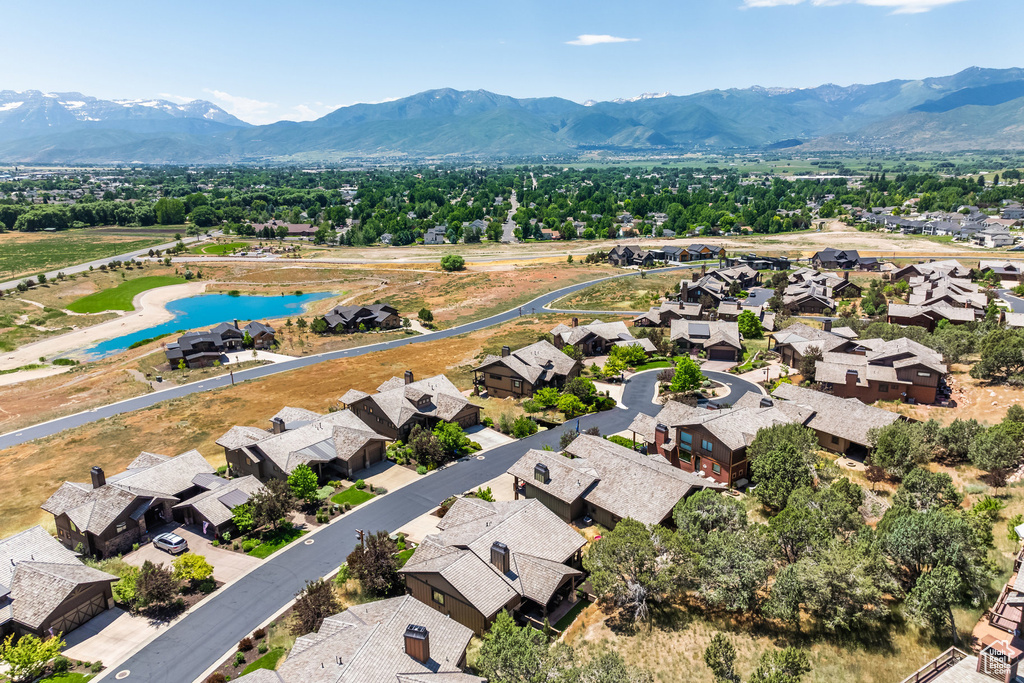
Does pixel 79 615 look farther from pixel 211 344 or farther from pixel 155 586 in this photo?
pixel 211 344

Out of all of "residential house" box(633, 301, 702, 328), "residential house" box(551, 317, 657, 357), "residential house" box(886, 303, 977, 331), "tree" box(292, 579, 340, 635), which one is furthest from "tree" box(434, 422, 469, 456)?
"residential house" box(886, 303, 977, 331)

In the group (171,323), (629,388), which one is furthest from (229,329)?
(629,388)

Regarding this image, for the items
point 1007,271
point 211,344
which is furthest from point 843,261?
point 211,344

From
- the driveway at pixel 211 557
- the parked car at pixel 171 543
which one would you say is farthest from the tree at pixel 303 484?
the parked car at pixel 171 543

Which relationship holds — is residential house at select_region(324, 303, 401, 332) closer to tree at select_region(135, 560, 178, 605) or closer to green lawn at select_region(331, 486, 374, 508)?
green lawn at select_region(331, 486, 374, 508)

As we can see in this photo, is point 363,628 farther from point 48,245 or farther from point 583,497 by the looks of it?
point 48,245

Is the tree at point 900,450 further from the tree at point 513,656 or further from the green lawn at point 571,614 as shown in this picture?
the tree at point 513,656
